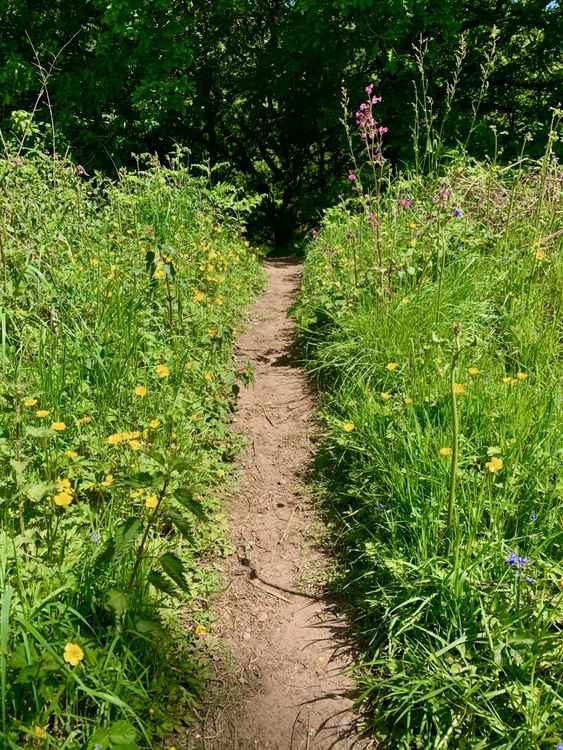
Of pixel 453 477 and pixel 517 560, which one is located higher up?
pixel 453 477

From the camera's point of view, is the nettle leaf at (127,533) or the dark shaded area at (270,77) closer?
the nettle leaf at (127,533)

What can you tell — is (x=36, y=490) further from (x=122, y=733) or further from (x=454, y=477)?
(x=454, y=477)

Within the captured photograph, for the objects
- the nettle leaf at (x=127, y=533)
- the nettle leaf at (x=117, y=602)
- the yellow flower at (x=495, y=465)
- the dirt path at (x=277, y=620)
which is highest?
the yellow flower at (x=495, y=465)

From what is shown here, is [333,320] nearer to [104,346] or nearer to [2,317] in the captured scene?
[104,346]

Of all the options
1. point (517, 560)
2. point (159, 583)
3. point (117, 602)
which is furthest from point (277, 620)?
point (517, 560)

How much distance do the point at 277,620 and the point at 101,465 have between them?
0.94 m

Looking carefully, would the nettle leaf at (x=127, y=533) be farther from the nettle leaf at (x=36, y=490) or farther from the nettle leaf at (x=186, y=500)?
the nettle leaf at (x=36, y=490)

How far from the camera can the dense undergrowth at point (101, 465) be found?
5.16 ft

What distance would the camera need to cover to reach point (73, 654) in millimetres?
1499

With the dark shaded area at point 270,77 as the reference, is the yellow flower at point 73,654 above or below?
below

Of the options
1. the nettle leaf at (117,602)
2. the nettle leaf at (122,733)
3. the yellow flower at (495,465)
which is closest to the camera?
the nettle leaf at (122,733)

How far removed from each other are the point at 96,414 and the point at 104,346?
1.53ft

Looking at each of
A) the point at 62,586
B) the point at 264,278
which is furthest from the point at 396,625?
the point at 264,278

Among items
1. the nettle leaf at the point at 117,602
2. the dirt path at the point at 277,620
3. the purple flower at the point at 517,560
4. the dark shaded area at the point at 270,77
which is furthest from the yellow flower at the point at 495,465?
the dark shaded area at the point at 270,77
